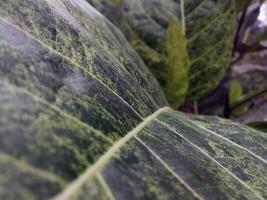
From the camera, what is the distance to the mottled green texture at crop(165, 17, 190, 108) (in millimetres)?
1159

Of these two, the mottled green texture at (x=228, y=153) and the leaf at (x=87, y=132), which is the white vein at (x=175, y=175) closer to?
the leaf at (x=87, y=132)

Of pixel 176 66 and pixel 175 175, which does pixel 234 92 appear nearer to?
pixel 176 66

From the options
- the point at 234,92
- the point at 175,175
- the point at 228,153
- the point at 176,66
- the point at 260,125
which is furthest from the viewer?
the point at 234,92

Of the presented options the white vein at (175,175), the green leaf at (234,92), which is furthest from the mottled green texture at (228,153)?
the green leaf at (234,92)

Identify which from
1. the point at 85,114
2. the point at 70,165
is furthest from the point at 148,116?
the point at 70,165

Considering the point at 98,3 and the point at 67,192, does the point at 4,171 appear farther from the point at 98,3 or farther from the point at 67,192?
the point at 98,3

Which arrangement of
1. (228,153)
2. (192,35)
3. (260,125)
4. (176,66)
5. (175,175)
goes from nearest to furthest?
(175,175) → (228,153) → (260,125) → (176,66) → (192,35)

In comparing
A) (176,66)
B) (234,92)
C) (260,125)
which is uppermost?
(176,66)

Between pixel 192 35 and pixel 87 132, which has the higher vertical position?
pixel 192 35

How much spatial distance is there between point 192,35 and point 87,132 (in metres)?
0.95

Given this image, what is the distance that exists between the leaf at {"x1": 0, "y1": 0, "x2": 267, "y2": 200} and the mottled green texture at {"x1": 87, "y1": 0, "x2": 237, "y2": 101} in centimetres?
47

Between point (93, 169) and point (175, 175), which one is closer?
point (93, 169)

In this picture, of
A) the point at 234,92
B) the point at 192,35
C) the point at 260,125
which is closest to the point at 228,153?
the point at 260,125

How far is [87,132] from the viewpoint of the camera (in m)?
0.46
